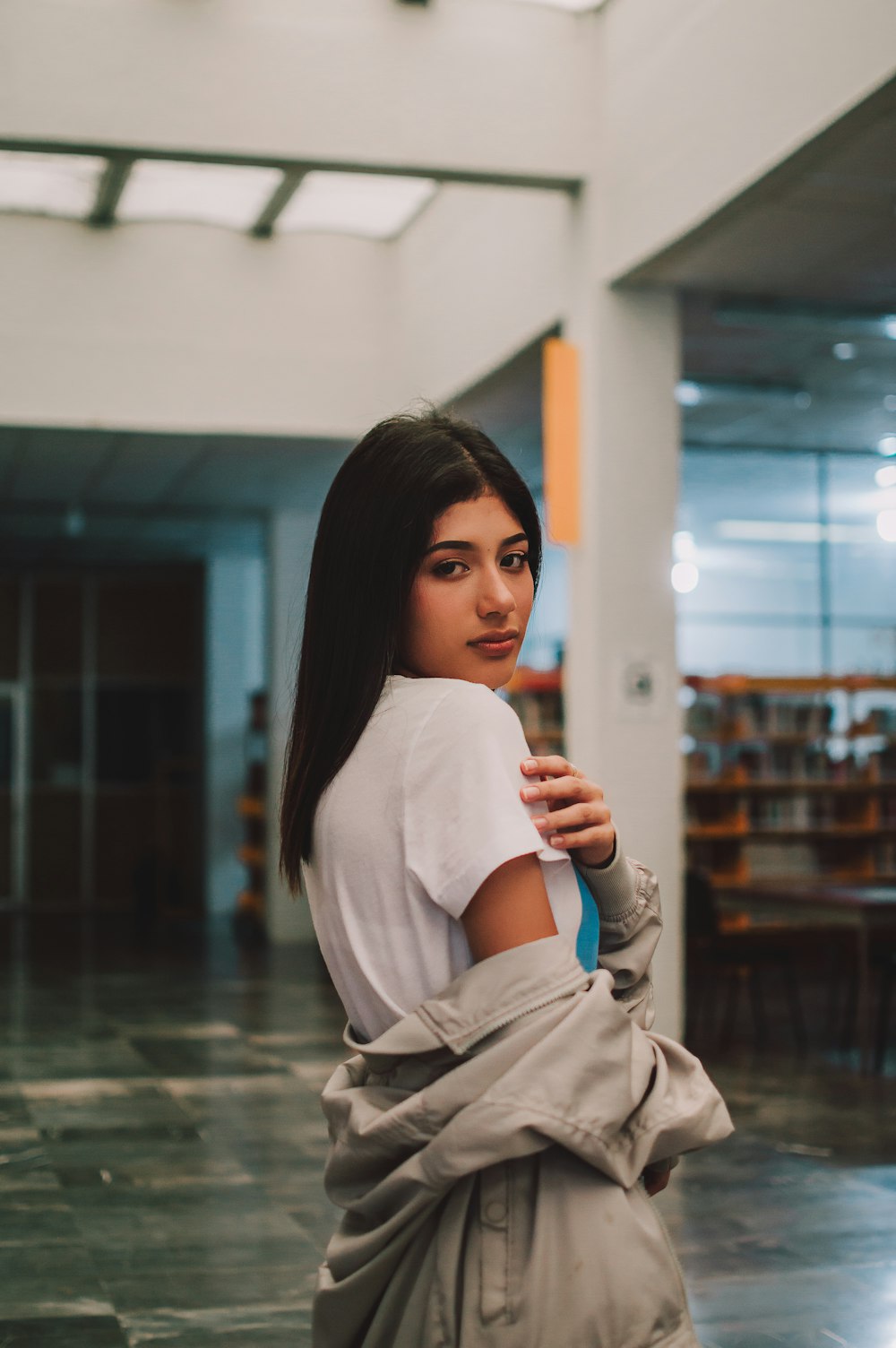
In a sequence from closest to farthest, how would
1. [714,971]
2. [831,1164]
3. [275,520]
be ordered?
[831,1164]
[714,971]
[275,520]

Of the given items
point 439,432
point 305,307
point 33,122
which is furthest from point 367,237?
point 439,432

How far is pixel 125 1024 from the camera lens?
800 cm

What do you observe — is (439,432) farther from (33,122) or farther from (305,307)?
(305,307)

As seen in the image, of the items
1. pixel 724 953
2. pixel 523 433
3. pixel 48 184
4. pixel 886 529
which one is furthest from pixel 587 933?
pixel 886 529

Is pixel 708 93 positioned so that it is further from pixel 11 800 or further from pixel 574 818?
pixel 11 800

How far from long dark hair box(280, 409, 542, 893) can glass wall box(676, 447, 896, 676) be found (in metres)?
10.5

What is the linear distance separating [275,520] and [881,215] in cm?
798

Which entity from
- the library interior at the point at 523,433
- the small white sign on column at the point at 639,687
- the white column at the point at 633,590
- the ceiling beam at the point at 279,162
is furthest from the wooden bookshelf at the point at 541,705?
the ceiling beam at the point at 279,162

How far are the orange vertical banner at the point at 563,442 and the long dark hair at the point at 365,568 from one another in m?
5.22

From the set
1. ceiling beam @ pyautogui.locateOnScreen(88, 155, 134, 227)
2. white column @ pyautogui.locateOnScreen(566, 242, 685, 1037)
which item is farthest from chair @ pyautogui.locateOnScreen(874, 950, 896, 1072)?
ceiling beam @ pyautogui.locateOnScreen(88, 155, 134, 227)

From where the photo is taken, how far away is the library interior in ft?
14.3

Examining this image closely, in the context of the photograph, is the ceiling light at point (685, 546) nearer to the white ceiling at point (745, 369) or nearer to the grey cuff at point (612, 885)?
the white ceiling at point (745, 369)

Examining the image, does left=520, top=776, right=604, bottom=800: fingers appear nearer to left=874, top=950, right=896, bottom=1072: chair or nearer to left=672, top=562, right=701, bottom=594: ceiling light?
left=874, top=950, right=896, bottom=1072: chair

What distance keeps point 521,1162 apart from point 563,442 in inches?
221
